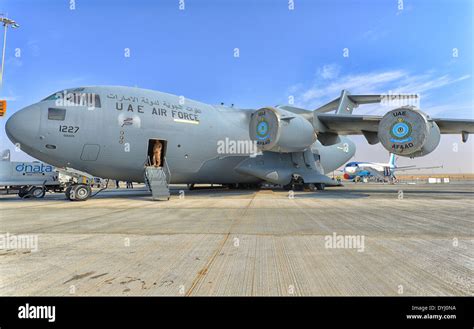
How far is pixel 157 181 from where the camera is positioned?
12703mm

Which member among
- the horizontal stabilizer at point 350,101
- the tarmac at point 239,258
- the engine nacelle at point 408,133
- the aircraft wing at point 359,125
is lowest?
the tarmac at point 239,258

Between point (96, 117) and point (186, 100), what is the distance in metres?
4.69

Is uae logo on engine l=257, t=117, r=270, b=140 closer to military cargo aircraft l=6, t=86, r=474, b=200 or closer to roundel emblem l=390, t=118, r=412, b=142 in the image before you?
military cargo aircraft l=6, t=86, r=474, b=200

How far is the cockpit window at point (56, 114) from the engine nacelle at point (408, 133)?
43.0 ft

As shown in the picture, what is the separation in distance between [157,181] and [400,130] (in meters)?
10.7

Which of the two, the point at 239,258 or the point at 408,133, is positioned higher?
the point at 408,133

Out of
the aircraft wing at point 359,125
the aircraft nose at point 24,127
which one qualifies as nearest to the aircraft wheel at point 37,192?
the aircraft nose at point 24,127

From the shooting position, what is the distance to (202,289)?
261 cm

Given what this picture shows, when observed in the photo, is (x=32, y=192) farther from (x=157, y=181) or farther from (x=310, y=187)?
(x=310, y=187)

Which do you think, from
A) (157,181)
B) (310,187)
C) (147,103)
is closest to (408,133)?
(310,187)

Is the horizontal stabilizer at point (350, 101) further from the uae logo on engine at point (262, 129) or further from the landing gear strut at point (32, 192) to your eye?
the landing gear strut at point (32, 192)

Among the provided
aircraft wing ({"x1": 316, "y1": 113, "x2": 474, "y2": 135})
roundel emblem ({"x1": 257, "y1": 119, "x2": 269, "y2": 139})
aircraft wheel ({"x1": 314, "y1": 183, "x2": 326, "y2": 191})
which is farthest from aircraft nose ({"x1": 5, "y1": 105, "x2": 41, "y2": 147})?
aircraft wheel ({"x1": 314, "y1": 183, "x2": 326, "y2": 191})

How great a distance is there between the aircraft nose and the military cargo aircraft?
32 millimetres

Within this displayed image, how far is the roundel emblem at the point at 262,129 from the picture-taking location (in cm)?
1393
